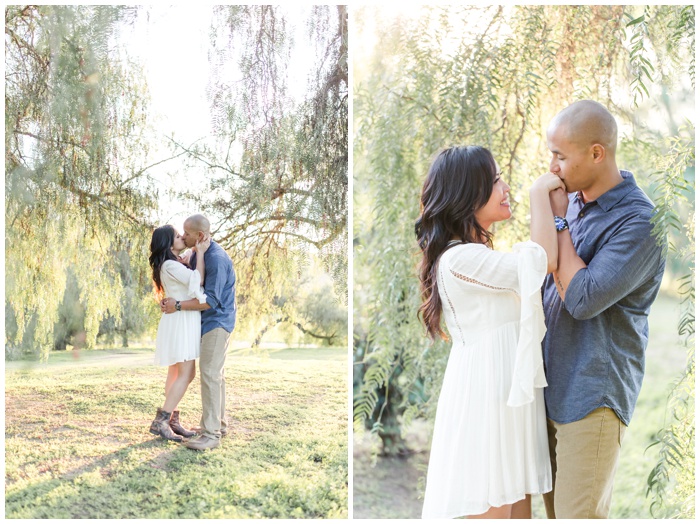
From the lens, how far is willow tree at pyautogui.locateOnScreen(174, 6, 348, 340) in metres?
2.45

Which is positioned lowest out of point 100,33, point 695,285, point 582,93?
point 695,285

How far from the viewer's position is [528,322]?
5.59ft

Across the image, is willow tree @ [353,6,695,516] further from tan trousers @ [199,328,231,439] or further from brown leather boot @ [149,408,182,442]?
brown leather boot @ [149,408,182,442]

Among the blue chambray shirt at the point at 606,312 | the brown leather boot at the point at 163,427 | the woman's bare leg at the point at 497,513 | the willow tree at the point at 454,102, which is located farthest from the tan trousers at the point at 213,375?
the blue chambray shirt at the point at 606,312

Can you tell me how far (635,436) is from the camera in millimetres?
4078

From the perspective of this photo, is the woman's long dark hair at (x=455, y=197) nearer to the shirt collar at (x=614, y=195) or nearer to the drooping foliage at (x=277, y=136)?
the shirt collar at (x=614, y=195)

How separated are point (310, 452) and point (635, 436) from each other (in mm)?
2462

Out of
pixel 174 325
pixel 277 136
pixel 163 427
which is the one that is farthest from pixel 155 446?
pixel 277 136

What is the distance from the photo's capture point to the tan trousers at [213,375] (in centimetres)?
243

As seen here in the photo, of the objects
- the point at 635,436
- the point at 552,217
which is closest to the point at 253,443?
the point at 552,217

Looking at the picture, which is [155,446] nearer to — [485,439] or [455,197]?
[485,439]

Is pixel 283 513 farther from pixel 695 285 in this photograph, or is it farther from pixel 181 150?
pixel 695 285

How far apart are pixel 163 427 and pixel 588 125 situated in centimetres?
169

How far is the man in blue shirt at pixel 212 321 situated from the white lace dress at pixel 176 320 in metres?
0.02
